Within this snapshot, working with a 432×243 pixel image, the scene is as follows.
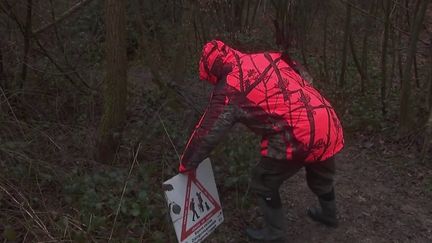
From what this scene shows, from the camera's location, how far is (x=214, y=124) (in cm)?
349

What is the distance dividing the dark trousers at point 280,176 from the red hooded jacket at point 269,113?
0.38 feet

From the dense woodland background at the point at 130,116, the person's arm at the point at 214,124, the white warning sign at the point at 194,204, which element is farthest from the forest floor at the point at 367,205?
the person's arm at the point at 214,124

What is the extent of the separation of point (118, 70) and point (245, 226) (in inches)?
65.3

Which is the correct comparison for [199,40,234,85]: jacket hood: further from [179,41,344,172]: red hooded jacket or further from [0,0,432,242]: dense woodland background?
[0,0,432,242]: dense woodland background

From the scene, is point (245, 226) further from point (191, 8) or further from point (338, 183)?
point (191, 8)

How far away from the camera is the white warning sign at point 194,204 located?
373 centimetres

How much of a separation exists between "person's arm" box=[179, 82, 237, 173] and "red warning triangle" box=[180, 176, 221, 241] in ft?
1.17

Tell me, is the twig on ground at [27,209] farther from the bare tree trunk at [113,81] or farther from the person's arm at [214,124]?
the person's arm at [214,124]

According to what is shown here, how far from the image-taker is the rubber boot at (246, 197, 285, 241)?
3.94 metres

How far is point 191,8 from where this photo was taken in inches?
316

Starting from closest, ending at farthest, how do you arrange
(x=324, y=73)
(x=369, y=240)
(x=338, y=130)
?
(x=338, y=130) < (x=369, y=240) < (x=324, y=73)

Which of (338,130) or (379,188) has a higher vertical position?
(338,130)

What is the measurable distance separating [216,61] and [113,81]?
1.24 metres

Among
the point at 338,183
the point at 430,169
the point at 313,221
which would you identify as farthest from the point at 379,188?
the point at 313,221
